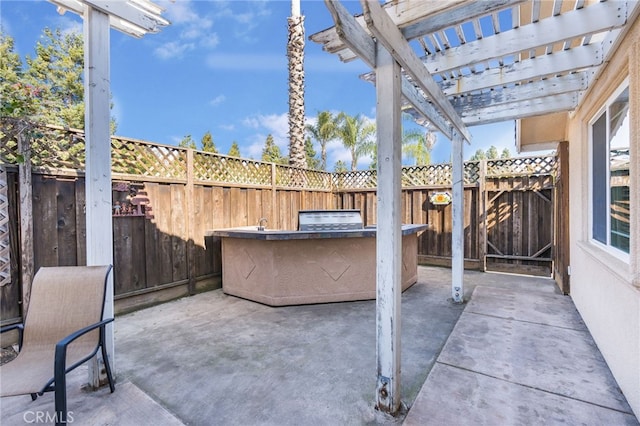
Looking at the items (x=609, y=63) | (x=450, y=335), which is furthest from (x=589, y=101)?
(x=450, y=335)

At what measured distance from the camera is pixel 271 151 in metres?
21.2

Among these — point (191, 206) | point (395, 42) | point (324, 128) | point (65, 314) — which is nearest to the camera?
point (395, 42)

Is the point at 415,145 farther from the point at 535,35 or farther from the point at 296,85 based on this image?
the point at 535,35

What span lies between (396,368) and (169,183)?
393 cm

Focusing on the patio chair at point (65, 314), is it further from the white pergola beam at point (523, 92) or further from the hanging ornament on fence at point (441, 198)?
the hanging ornament on fence at point (441, 198)

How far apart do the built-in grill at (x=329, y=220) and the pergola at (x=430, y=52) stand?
212 centimetres

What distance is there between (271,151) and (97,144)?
19539mm

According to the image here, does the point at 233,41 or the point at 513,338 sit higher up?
the point at 233,41

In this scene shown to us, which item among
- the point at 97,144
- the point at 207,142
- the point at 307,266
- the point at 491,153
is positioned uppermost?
the point at 491,153

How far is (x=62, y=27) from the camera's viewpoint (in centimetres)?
1216

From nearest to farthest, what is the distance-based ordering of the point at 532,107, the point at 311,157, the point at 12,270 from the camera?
the point at 12,270
the point at 532,107
the point at 311,157

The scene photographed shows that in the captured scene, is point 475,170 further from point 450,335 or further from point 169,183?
point 169,183

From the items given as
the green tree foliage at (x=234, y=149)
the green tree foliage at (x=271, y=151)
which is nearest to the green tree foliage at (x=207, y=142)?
the green tree foliage at (x=234, y=149)

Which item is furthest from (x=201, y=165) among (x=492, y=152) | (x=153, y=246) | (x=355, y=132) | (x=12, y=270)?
(x=492, y=152)
